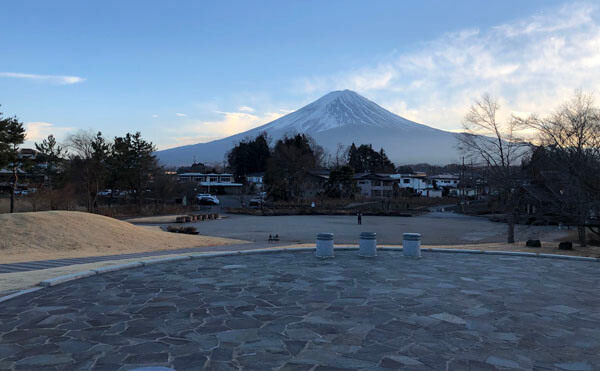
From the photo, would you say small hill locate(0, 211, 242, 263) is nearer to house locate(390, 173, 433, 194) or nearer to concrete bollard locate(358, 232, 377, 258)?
concrete bollard locate(358, 232, 377, 258)

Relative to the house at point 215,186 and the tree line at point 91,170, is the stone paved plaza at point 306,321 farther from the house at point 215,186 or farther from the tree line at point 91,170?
the house at point 215,186

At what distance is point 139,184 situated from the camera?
4403cm

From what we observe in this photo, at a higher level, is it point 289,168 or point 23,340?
point 289,168

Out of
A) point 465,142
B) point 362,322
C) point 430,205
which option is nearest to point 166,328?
point 362,322

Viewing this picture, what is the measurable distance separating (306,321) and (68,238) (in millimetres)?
13177

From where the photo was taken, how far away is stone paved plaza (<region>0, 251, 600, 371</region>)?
12.9ft

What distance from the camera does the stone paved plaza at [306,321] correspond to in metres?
3.92

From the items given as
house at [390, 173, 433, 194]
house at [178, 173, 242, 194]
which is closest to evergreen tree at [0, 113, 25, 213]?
house at [178, 173, 242, 194]

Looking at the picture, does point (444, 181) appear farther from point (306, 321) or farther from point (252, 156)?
point (306, 321)

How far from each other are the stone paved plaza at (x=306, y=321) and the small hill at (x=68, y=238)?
290 inches

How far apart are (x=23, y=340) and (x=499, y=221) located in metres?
39.8

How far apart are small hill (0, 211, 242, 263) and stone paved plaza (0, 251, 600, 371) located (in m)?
7.36

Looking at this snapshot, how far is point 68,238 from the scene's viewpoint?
15117mm

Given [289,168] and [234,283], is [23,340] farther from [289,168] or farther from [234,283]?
[289,168]
